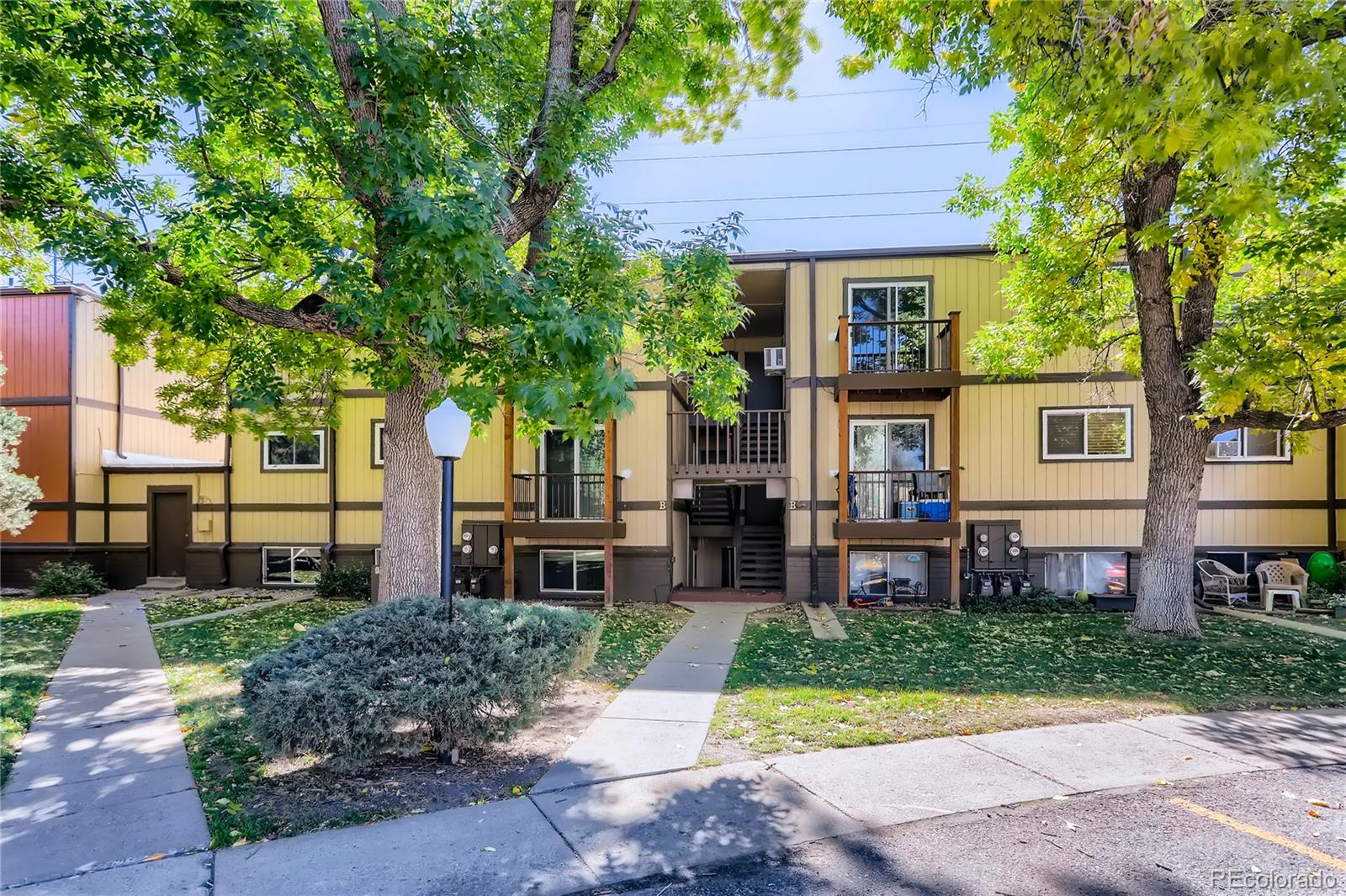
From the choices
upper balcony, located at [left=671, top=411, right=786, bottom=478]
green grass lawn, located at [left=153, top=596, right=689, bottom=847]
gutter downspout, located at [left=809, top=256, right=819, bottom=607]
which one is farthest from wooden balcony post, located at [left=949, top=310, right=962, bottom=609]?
green grass lawn, located at [left=153, top=596, right=689, bottom=847]

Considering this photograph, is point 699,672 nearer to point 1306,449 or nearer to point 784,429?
point 784,429

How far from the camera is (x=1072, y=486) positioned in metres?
12.3

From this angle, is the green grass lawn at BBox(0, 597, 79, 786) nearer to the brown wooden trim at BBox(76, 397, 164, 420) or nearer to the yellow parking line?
the brown wooden trim at BBox(76, 397, 164, 420)

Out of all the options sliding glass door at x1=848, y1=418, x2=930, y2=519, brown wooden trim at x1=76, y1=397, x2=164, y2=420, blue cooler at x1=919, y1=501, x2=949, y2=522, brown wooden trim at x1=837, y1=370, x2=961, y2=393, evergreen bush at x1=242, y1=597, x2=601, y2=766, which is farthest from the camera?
brown wooden trim at x1=76, y1=397, x2=164, y2=420

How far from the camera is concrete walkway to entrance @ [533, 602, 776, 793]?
14.8ft

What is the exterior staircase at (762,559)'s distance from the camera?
47.0ft

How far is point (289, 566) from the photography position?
47.0 ft

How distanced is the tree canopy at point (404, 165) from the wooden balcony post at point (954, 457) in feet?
17.0

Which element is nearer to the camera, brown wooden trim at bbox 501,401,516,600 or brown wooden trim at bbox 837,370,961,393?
brown wooden trim at bbox 837,370,961,393

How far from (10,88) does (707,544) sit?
12.7m

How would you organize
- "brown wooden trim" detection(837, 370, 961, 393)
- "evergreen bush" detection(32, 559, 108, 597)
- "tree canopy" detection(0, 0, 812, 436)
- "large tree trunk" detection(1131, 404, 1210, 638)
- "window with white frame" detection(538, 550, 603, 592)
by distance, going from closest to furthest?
"tree canopy" detection(0, 0, 812, 436), "large tree trunk" detection(1131, 404, 1210, 638), "brown wooden trim" detection(837, 370, 961, 393), "window with white frame" detection(538, 550, 603, 592), "evergreen bush" detection(32, 559, 108, 597)

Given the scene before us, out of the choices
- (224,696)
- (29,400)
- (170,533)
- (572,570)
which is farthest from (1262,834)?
(29,400)

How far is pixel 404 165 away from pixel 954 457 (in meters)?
9.42

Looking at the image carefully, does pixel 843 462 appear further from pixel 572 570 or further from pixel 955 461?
pixel 572 570
